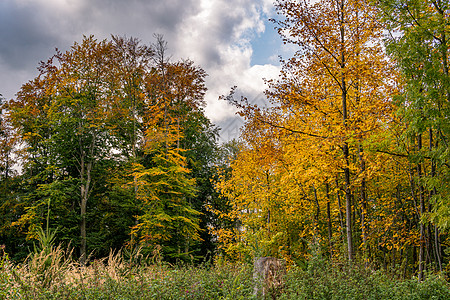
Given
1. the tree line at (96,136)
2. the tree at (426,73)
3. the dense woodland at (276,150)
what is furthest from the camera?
the tree line at (96,136)

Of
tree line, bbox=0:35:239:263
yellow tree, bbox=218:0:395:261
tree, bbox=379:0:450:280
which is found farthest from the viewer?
tree line, bbox=0:35:239:263

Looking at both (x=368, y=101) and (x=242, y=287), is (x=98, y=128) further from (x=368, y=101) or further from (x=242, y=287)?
(x=242, y=287)

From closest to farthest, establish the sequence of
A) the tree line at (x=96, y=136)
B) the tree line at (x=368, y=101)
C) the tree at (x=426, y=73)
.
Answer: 1. the tree at (x=426, y=73)
2. the tree line at (x=368, y=101)
3. the tree line at (x=96, y=136)

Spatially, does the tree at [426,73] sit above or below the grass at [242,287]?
above

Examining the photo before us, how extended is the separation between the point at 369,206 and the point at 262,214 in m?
4.02

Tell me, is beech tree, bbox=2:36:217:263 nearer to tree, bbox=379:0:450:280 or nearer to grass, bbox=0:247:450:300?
grass, bbox=0:247:450:300

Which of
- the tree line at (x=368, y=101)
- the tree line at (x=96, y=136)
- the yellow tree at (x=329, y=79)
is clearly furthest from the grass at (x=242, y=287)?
the tree line at (x=96, y=136)

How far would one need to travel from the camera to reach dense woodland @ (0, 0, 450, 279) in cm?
534

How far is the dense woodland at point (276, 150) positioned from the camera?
5.34 metres

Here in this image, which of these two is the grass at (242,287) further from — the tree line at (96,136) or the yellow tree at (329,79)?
the tree line at (96,136)

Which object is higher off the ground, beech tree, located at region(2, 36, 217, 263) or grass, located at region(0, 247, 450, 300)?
beech tree, located at region(2, 36, 217, 263)

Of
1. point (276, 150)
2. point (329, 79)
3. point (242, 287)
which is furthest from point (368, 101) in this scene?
point (242, 287)

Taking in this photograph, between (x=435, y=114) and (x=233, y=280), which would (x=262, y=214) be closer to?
(x=233, y=280)

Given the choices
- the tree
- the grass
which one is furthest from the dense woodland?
the grass
